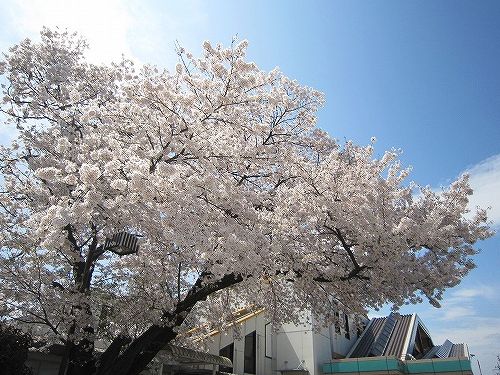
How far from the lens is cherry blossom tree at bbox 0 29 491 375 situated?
8188 mm

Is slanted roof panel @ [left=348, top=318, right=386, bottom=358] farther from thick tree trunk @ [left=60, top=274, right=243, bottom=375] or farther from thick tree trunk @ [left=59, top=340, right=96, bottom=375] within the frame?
thick tree trunk @ [left=59, top=340, right=96, bottom=375]

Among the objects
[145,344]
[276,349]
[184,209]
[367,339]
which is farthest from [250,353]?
[184,209]

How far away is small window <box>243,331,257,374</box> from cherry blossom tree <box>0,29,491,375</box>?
9.14 meters

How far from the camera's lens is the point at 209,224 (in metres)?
8.61

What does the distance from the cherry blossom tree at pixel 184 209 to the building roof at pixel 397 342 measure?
44.0ft

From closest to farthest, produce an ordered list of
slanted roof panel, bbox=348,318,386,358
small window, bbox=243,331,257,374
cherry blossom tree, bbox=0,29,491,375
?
cherry blossom tree, bbox=0,29,491,375, small window, bbox=243,331,257,374, slanted roof panel, bbox=348,318,386,358

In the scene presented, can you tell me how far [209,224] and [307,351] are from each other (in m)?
16.0

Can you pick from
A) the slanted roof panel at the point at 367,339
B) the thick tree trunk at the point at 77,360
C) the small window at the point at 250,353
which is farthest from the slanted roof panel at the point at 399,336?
the thick tree trunk at the point at 77,360

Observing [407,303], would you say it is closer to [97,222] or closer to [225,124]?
[225,124]

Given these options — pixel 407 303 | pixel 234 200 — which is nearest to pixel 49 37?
pixel 234 200

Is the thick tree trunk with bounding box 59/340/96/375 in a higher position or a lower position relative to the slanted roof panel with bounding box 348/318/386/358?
lower

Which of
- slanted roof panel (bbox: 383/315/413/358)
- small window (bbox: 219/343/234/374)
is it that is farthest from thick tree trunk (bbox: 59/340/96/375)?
slanted roof panel (bbox: 383/315/413/358)

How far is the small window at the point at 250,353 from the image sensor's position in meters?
20.3

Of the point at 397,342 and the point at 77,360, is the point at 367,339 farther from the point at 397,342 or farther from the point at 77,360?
the point at 77,360
